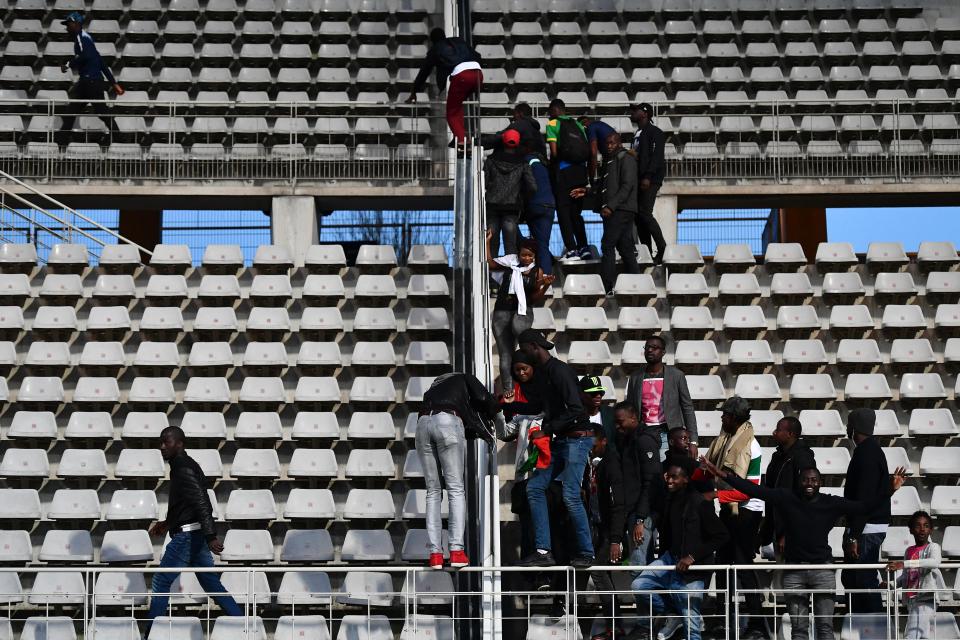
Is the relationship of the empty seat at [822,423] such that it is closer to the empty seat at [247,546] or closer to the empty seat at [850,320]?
the empty seat at [850,320]

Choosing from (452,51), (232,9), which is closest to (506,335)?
(452,51)

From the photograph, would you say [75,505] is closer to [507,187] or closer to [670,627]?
[507,187]

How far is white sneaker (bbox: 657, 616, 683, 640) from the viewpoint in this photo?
30.7 feet

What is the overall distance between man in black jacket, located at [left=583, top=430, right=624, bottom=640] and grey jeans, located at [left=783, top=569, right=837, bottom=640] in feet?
3.60

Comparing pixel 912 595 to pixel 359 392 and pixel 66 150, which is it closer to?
pixel 359 392

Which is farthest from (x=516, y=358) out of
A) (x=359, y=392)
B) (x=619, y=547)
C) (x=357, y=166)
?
(x=357, y=166)

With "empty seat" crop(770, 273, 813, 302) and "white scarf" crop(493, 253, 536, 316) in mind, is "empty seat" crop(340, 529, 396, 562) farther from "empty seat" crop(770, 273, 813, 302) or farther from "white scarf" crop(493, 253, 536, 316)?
"empty seat" crop(770, 273, 813, 302)

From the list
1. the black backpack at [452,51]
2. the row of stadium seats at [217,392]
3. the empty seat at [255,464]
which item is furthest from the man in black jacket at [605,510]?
the black backpack at [452,51]

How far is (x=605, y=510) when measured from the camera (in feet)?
32.6

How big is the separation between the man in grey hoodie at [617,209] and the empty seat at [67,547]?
4.93m

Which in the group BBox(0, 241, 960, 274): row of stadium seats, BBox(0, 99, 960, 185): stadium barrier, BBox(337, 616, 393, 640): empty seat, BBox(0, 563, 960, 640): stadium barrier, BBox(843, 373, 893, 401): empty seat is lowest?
BBox(337, 616, 393, 640): empty seat

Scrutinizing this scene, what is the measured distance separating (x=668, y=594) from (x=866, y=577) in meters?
1.31

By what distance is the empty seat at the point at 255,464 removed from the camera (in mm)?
11828

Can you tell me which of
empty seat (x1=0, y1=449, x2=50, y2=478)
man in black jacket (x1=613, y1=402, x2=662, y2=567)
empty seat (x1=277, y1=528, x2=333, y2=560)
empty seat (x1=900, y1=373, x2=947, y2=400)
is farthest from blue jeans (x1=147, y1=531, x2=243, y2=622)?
empty seat (x1=900, y1=373, x2=947, y2=400)
